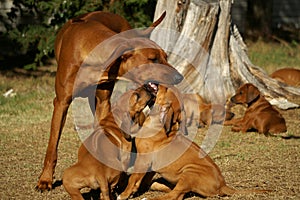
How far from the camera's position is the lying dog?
1100 centimetres

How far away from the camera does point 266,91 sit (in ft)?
41.4

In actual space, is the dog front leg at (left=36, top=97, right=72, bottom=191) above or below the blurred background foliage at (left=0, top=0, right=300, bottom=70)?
above

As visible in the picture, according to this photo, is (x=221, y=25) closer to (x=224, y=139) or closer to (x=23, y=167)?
(x=224, y=139)

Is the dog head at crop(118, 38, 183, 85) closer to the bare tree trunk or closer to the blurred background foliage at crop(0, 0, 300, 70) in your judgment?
the bare tree trunk

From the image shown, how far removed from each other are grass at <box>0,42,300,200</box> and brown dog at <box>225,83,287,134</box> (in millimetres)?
176

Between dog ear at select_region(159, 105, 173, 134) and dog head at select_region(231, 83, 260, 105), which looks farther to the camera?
dog head at select_region(231, 83, 260, 105)

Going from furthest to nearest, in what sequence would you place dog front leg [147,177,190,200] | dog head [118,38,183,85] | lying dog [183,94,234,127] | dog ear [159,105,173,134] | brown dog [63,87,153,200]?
lying dog [183,94,234,127], dog ear [159,105,173,134], dog head [118,38,183,85], dog front leg [147,177,190,200], brown dog [63,87,153,200]

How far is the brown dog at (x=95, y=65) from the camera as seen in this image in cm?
706

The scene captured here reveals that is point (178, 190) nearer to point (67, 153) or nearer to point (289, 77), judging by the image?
point (67, 153)

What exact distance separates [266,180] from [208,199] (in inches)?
46.0

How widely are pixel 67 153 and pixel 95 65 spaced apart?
1.97 metres

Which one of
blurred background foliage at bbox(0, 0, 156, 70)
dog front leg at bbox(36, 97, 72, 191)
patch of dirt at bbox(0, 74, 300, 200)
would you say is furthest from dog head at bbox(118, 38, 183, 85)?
blurred background foliage at bbox(0, 0, 156, 70)

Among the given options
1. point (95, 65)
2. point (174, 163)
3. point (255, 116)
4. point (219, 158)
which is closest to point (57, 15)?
point (255, 116)

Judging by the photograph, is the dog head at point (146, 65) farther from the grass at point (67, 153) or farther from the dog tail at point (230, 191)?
the dog tail at point (230, 191)
